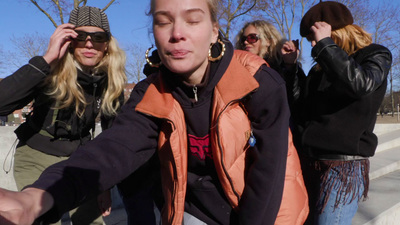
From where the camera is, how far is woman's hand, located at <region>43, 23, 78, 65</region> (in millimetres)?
2258

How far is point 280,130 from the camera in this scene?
1417 mm

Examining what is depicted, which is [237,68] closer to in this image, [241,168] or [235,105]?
[235,105]

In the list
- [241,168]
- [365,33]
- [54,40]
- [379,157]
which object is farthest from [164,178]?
[379,157]

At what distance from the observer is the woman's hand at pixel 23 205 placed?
857 millimetres

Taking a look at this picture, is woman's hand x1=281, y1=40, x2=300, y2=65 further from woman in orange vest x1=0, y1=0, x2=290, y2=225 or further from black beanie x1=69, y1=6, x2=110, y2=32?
black beanie x1=69, y1=6, x2=110, y2=32

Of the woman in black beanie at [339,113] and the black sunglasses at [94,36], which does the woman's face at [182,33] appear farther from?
the black sunglasses at [94,36]

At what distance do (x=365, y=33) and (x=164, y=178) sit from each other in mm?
1659

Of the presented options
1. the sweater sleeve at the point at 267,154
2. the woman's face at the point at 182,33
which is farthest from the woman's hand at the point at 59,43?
the sweater sleeve at the point at 267,154

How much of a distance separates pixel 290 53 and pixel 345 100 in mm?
811

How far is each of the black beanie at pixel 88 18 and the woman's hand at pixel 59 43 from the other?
13 centimetres

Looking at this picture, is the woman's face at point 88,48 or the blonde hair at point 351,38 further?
the woman's face at point 88,48

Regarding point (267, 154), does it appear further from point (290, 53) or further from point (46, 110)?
point (46, 110)

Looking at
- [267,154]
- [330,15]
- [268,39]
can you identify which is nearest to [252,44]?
[268,39]

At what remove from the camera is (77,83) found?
2.48 m
